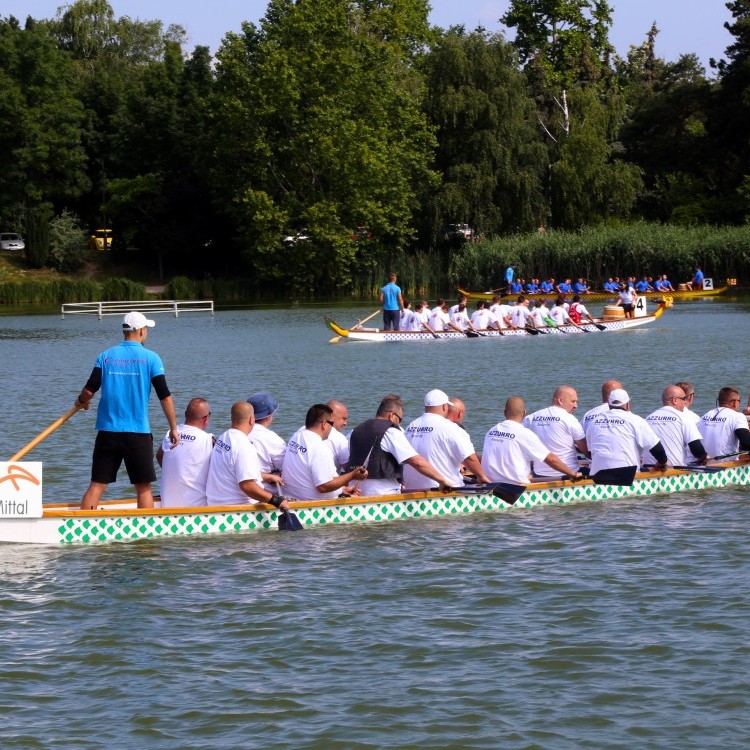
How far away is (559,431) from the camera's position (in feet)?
48.6

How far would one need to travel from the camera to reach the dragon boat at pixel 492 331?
4012 centimetres

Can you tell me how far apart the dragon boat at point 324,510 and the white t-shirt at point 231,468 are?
0.16 m

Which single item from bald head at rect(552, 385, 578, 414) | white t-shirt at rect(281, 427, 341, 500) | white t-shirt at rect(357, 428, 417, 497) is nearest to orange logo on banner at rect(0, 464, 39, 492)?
white t-shirt at rect(281, 427, 341, 500)

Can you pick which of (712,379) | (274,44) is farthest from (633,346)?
(274,44)

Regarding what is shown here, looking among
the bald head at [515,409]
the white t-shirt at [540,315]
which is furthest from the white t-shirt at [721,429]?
the white t-shirt at [540,315]

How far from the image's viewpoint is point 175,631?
10352mm

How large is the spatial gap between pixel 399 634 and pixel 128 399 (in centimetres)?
357

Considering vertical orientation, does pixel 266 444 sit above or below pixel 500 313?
below

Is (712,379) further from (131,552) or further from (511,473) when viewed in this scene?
(131,552)

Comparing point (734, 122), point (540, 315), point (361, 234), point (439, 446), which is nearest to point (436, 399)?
point (439, 446)

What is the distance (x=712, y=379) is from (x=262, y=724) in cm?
2088

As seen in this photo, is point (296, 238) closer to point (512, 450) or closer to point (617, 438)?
point (617, 438)

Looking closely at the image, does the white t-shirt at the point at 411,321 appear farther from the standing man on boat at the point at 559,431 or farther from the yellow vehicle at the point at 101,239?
the yellow vehicle at the point at 101,239

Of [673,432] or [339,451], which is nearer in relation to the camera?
[339,451]
